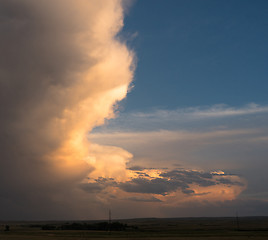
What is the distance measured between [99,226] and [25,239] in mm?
79526

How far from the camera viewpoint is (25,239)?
337 ft

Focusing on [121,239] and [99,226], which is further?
→ [99,226]

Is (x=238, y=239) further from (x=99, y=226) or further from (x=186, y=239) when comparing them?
(x=99, y=226)

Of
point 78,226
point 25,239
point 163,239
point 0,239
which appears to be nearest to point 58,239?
point 25,239

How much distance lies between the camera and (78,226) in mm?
186500

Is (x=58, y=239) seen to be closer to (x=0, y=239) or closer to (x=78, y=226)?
(x=0, y=239)

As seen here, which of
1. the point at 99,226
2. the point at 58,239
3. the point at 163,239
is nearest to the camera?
the point at 163,239

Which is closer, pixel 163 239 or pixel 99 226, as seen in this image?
pixel 163 239

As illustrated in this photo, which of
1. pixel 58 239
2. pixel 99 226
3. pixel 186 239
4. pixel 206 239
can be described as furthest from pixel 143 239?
pixel 99 226

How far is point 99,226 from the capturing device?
177 m

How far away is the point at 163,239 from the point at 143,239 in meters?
6.84

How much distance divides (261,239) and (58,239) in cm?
6800

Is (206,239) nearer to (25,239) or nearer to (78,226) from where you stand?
(25,239)

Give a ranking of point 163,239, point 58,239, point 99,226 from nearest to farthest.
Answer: point 163,239 < point 58,239 < point 99,226
